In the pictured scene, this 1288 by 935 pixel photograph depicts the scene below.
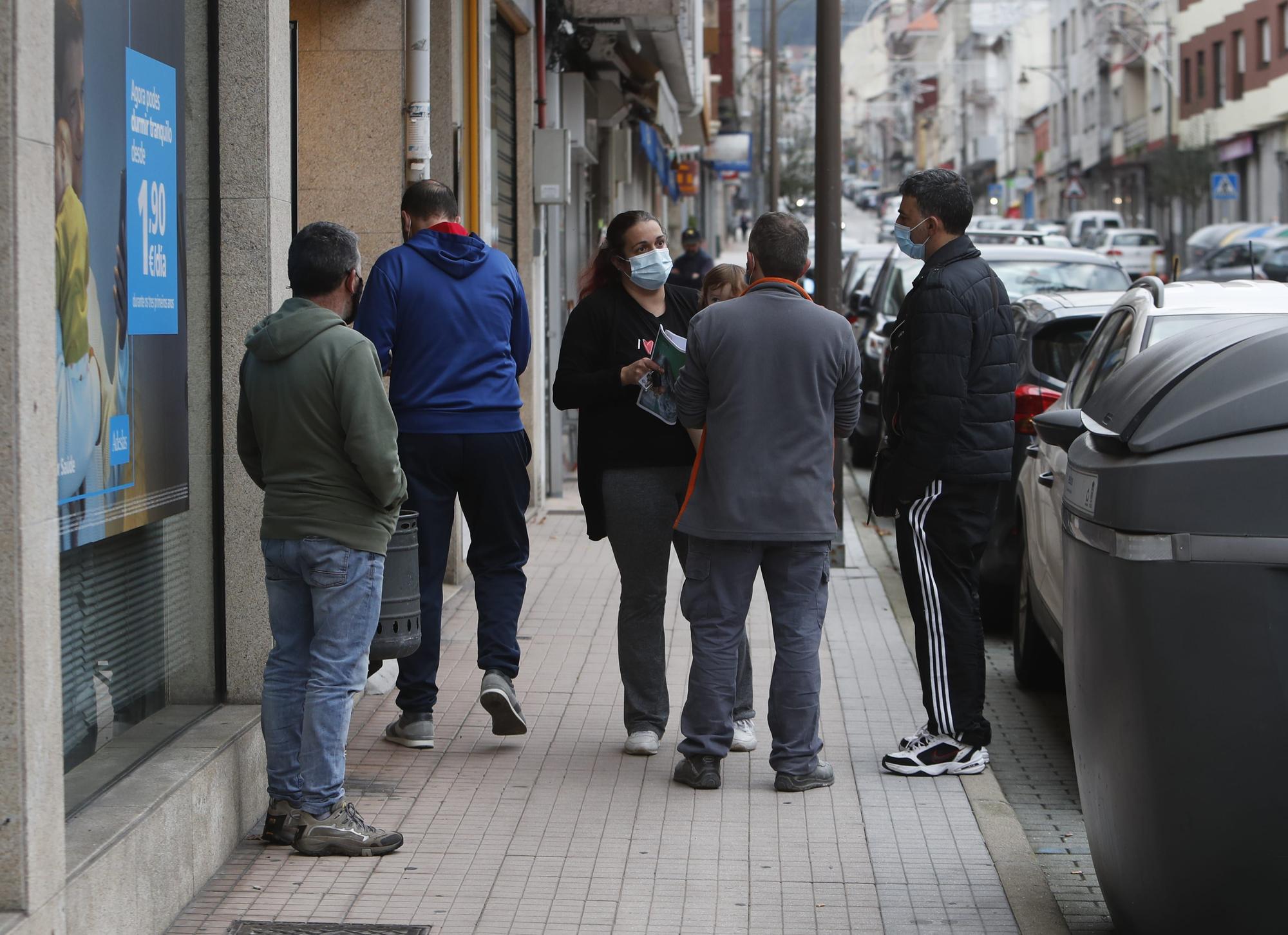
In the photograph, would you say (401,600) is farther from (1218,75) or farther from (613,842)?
(1218,75)

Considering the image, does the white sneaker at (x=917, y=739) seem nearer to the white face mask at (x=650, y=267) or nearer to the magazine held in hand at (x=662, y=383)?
the magazine held in hand at (x=662, y=383)

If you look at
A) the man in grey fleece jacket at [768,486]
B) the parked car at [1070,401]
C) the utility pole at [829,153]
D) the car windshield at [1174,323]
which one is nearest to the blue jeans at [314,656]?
the man in grey fleece jacket at [768,486]

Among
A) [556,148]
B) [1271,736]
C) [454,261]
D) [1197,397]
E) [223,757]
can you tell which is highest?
[556,148]

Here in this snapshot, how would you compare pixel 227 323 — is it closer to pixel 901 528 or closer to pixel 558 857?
pixel 558 857

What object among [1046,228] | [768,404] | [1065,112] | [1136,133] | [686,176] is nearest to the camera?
[768,404]

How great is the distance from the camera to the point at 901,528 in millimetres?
6004

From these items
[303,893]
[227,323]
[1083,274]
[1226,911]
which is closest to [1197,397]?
[1226,911]

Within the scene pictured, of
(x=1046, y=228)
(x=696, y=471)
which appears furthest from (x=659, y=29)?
(x=1046, y=228)

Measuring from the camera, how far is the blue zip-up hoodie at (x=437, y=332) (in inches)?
230

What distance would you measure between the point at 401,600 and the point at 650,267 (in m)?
1.44

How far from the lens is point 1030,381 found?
8.70m

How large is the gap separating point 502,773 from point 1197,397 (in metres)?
3.04

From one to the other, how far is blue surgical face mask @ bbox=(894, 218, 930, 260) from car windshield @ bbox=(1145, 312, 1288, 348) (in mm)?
1193

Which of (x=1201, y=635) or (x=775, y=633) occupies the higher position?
(x=1201, y=635)
